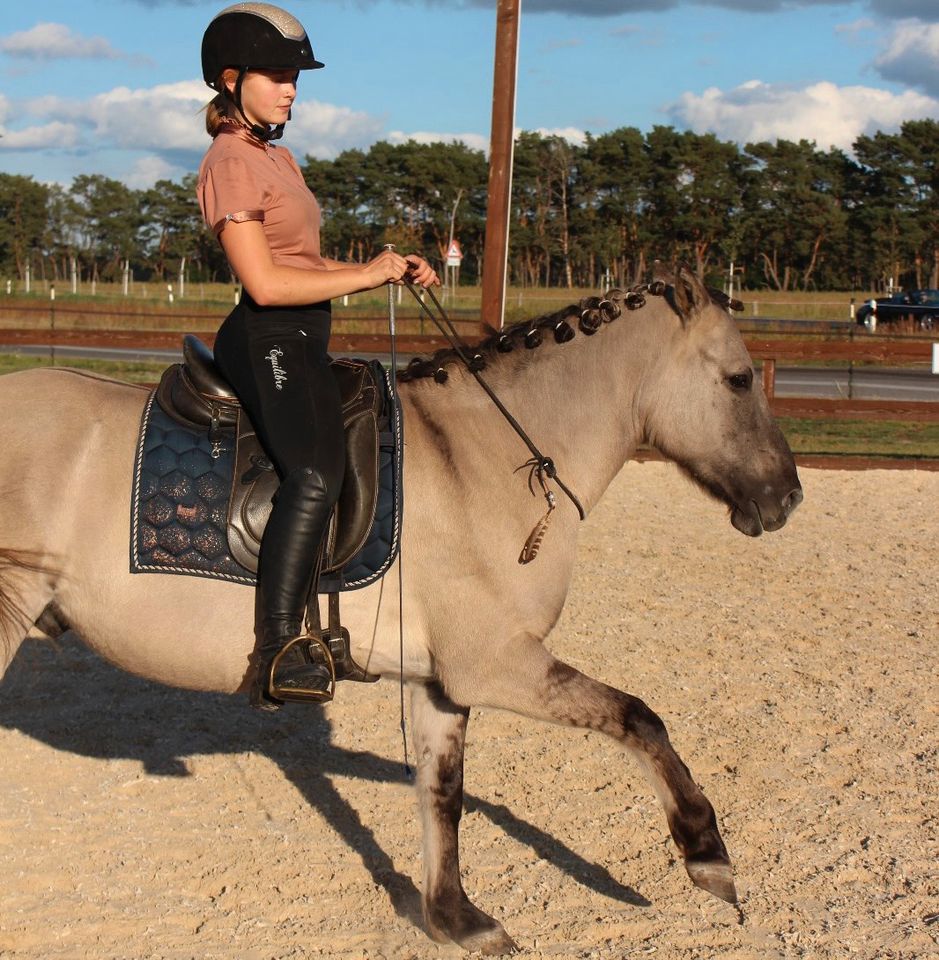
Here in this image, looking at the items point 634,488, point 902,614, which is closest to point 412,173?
point 634,488

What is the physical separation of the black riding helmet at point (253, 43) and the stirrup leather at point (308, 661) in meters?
1.70

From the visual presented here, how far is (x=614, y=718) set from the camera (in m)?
3.58

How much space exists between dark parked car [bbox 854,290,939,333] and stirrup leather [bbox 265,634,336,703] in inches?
1204

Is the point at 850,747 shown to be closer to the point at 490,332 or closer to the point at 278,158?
the point at 490,332

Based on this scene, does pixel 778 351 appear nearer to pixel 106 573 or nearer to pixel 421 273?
pixel 421 273

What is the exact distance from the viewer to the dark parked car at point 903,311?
33.8 meters

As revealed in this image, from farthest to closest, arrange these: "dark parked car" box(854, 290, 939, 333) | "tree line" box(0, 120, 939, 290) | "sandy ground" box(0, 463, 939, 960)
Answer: "tree line" box(0, 120, 939, 290) < "dark parked car" box(854, 290, 939, 333) < "sandy ground" box(0, 463, 939, 960)

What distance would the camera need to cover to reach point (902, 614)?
766 cm

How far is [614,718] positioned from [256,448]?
144cm

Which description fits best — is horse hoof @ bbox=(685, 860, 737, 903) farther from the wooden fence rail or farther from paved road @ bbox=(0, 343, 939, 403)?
paved road @ bbox=(0, 343, 939, 403)

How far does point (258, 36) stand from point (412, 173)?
70794 millimetres

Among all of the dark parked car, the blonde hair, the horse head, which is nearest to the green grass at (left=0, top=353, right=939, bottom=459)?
the blonde hair

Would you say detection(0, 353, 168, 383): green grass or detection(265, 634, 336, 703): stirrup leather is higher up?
detection(265, 634, 336, 703): stirrup leather

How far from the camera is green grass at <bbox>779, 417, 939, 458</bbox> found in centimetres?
1470
